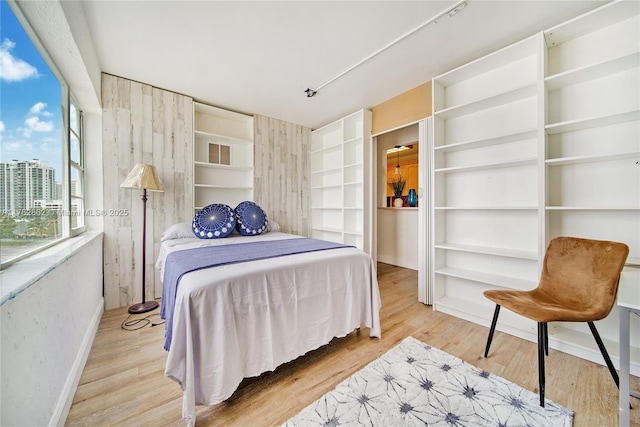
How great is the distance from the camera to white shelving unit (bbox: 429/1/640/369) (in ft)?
5.43

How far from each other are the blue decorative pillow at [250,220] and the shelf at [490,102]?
2.33 metres

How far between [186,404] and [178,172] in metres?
2.57

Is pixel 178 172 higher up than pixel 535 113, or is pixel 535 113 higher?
pixel 535 113

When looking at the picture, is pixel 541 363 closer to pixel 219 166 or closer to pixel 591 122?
pixel 591 122

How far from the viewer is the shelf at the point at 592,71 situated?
154 centimetres

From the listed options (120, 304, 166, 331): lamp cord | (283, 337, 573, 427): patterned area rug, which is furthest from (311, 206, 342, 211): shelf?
(120, 304, 166, 331): lamp cord

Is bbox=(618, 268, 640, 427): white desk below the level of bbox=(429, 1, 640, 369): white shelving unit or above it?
below

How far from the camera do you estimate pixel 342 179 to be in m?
3.69

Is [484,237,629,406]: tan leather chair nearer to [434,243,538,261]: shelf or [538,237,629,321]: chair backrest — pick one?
[538,237,629,321]: chair backrest

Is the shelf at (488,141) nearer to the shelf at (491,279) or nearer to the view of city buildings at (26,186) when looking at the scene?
the shelf at (491,279)

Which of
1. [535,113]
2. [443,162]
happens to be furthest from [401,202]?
[535,113]

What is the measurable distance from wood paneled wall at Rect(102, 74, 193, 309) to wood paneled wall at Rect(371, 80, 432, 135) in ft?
8.25

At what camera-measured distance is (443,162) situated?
2.60 m

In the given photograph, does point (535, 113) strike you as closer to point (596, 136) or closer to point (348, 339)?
point (596, 136)
